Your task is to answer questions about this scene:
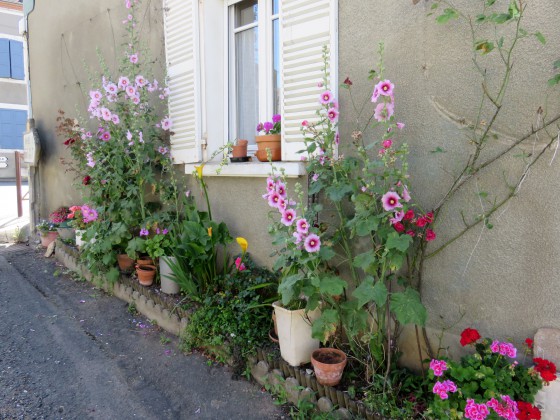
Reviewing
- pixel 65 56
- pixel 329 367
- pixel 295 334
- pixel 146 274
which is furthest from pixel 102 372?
pixel 65 56

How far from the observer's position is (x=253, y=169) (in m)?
3.29

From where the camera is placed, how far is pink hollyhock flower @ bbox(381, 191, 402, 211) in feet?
7.02

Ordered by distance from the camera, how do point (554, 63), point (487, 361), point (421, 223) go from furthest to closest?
1. point (421, 223)
2. point (487, 361)
3. point (554, 63)

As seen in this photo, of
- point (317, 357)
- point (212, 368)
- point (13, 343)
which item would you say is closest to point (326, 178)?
point (317, 357)

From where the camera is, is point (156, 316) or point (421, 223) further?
point (156, 316)

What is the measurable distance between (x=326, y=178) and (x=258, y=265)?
1236 mm

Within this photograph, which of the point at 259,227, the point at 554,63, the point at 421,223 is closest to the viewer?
the point at 554,63

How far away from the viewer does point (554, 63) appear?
6.11ft

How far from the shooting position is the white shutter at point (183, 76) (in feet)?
12.7

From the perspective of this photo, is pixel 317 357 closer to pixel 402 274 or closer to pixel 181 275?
pixel 402 274

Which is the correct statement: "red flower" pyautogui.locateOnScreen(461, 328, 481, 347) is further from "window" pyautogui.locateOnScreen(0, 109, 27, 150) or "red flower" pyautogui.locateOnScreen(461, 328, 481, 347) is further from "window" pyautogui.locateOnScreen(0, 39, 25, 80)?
"window" pyautogui.locateOnScreen(0, 39, 25, 80)

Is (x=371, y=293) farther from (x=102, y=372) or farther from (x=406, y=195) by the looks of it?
(x=102, y=372)

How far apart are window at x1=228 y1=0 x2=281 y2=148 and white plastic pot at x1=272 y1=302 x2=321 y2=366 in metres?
1.66

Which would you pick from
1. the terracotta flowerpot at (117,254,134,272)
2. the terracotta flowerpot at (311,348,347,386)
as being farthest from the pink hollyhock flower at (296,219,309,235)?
the terracotta flowerpot at (117,254,134,272)
